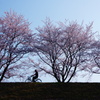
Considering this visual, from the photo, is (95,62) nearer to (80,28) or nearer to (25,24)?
(80,28)

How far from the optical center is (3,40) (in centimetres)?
3095

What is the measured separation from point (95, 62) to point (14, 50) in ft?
36.2
